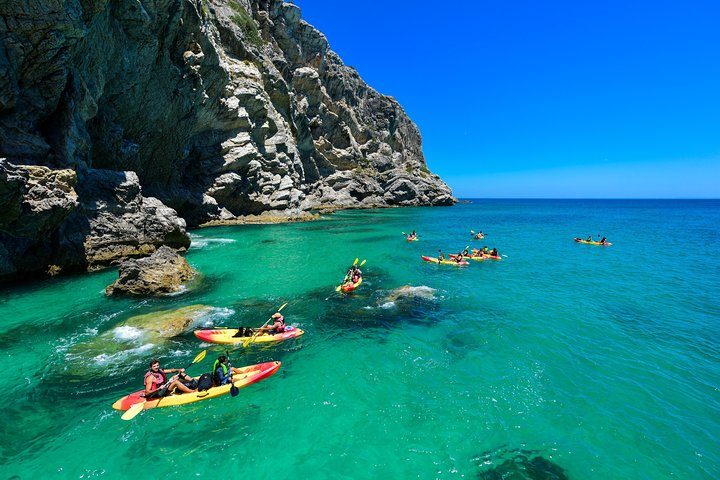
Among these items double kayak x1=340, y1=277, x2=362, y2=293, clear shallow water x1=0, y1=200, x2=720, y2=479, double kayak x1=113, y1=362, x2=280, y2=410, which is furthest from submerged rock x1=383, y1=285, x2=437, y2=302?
double kayak x1=113, y1=362, x2=280, y2=410

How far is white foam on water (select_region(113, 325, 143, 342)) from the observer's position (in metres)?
16.0

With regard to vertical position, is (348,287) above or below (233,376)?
above

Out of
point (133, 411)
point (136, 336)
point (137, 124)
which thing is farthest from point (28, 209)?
point (137, 124)

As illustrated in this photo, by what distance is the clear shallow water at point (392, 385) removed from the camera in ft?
32.4

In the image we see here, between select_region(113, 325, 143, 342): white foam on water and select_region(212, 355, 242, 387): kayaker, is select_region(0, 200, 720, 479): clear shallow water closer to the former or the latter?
select_region(113, 325, 143, 342): white foam on water

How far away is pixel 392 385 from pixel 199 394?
21.1ft

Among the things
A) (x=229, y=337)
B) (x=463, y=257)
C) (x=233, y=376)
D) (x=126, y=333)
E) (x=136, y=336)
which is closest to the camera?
(x=233, y=376)

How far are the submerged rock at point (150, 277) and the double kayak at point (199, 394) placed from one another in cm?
1160

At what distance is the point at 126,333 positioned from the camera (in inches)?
647

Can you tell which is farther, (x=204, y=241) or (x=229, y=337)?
(x=204, y=241)

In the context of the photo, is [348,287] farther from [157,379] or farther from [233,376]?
[157,379]

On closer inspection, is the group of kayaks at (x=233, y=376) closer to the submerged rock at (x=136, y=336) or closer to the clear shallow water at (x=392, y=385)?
the clear shallow water at (x=392, y=385)

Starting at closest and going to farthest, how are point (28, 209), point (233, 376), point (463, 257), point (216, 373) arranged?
point (216, 373) → point (233, 376) → point (28, 209) → point (463, 257)

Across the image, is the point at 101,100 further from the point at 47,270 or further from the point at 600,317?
the point at 600,317
